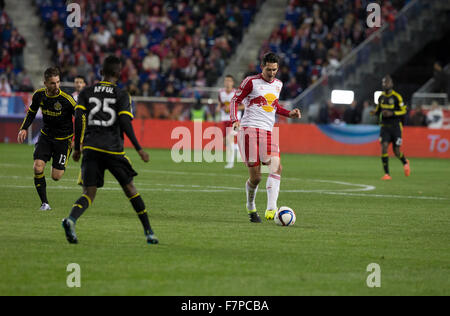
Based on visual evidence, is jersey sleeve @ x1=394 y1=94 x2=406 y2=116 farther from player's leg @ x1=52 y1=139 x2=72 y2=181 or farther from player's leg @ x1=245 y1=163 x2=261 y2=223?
player's leg @ x1=52 y1=139 x2=72 y2=181

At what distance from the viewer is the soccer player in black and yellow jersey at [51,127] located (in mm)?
13305

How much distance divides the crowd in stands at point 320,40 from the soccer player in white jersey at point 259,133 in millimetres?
22141

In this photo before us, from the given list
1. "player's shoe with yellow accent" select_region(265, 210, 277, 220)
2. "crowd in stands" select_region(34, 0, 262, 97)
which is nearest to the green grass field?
"player's shoe with yellow accent" select_region(265, 210, 277, 220)

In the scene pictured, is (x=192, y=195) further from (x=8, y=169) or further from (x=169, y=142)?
(x=169, y=142)

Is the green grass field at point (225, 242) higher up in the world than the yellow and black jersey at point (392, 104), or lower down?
lower down

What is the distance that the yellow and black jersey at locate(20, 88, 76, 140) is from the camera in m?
13.4

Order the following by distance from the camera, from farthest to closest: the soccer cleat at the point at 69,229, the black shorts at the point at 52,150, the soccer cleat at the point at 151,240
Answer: the black shorts at the point at 52,150 < the soccer cleat at the point at 151,240 < the soccer cleat at the point at 69,229

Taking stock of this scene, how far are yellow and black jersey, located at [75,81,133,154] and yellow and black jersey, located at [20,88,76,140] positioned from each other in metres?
4.02

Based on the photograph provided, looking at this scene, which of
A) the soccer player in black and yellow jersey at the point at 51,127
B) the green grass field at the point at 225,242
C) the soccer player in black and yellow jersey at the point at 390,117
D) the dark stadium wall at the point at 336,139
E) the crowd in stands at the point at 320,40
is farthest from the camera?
the crowd in stands at the point at 320,40

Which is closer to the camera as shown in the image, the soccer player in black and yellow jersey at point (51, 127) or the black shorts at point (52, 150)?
the soccer player in black and yellow jersey at point (51, 127)

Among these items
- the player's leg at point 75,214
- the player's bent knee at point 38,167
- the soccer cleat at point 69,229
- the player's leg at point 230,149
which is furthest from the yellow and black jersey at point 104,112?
the player's leg at point 230,149

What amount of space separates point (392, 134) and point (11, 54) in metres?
23.6

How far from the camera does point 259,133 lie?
40.8 ft

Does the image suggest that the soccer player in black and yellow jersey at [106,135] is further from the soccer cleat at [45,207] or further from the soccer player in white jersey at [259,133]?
the soccer cleat at [45,207]
